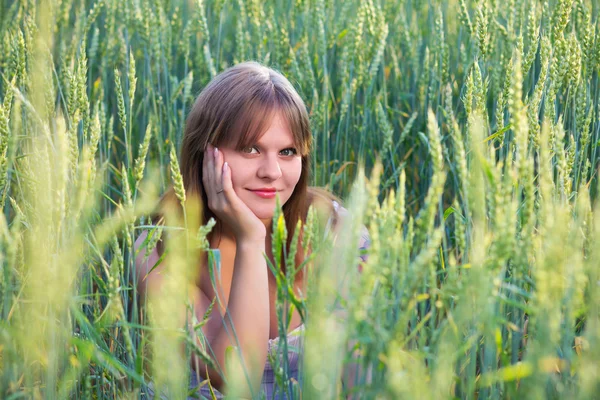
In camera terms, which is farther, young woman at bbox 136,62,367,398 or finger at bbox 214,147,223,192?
finger at bbox 214,147,223,192

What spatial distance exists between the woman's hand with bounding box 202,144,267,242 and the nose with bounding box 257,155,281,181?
0.24ft

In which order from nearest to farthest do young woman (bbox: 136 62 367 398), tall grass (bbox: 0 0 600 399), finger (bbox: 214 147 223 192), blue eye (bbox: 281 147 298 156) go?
tall grass (bbox: 0 0 600 399)
young woman (bbox: 136 62 367 398)
finger (bbox: 214 147 223 192)
blue eye (bbox: 281 147 298 156)

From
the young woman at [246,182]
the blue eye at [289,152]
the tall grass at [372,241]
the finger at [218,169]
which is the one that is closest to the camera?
the tall grass at [372,241]

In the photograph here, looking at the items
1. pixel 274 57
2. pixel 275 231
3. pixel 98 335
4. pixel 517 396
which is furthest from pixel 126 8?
pixel 517 396

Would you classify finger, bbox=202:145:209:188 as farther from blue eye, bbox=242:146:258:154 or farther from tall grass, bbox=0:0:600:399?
tall grass, bbox=0:0:600:399

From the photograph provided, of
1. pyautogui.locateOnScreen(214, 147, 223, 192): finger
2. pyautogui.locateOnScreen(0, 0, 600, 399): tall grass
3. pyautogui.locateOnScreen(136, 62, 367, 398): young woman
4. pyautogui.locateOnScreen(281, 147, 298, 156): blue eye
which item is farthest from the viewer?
pyautogui.locateOnScreen(281, 147, 298, 156): blue eye

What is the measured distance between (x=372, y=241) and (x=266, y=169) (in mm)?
775

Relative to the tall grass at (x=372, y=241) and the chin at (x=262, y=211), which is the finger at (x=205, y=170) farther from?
the tall grass at (x=372, y=241)

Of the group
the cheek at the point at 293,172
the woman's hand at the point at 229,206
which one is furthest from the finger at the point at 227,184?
the cheek at the point at 293,172

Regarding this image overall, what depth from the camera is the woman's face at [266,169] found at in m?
1.48

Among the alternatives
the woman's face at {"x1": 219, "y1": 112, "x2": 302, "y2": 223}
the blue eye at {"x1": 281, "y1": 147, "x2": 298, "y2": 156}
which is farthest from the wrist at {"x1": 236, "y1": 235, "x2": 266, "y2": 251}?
the blue eye at {"x1": 281, "y1": 147, "x2": 298, "y2": 156}

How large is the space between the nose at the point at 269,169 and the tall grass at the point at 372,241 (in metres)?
0.30

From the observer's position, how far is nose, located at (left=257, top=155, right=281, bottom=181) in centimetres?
146

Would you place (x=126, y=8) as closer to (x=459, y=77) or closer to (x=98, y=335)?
(x=459, y=77)
